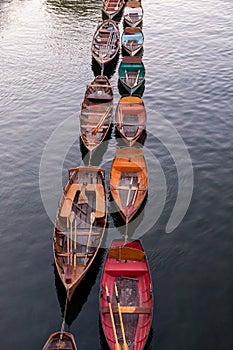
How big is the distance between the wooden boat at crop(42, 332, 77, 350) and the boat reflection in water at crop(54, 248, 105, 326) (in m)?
3.47

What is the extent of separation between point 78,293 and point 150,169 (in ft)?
51.4

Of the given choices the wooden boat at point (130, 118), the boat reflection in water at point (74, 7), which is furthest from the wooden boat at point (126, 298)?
the boat reflection in water at point (74, 7)

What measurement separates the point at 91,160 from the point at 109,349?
21208 mm

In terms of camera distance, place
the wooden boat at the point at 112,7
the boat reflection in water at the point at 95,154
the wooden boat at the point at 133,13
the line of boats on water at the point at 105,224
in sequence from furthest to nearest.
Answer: the wooden boat at the point at 112,7
the wooden boat at the point at 133,13
the boat reflection in water at the point at 95,154
the line of boats on water at the point at 105,224

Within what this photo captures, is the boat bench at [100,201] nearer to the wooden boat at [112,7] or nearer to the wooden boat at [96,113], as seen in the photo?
the wooden boat at [96,113]

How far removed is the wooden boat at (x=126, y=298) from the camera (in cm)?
2422

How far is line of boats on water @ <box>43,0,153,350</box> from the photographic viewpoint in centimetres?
2498

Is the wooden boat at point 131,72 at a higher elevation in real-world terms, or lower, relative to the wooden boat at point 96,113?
higher

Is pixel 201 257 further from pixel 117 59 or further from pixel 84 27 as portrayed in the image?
pixel 84 27

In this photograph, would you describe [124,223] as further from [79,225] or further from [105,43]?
[105,43]

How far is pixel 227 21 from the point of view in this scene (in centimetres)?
7281

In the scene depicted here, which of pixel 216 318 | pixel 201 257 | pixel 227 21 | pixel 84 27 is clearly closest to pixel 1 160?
pixel 201 257

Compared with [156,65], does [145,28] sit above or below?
above

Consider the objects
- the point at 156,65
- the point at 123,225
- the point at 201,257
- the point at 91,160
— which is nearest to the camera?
the point at 201,257
